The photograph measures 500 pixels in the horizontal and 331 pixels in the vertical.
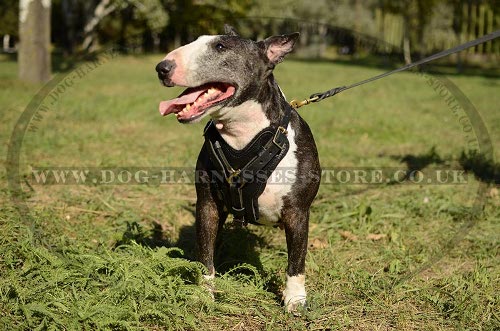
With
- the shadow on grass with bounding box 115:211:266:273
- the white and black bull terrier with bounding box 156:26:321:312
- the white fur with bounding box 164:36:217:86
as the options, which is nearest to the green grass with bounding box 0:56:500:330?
the shadow on grass with bounding box 115:211:266:273

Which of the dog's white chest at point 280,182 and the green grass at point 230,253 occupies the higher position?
the dog's white chest at point 280,182

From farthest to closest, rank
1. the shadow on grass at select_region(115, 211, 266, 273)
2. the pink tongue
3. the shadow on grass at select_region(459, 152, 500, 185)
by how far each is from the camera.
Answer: the shadow on grass at select_region(459, 152, 500, 185) < the shadow on grass at select_region(115, 211, 266, 273) < the pink tongue

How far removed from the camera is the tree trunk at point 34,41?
12.4 meters

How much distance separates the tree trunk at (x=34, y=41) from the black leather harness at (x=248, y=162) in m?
11.2

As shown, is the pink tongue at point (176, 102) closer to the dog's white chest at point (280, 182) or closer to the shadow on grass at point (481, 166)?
the dog's white chest at point (280, 182)

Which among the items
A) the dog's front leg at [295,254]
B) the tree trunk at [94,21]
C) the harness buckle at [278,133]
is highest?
the tree trunk at [94,21]

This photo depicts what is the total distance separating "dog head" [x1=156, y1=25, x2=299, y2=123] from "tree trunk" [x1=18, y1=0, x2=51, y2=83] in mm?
11134

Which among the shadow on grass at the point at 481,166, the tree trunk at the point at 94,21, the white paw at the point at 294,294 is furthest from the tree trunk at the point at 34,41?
the white paw at the point at 294,294

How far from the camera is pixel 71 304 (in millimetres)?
2525

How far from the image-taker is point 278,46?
2.80m

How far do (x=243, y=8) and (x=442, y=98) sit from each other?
1330 cm

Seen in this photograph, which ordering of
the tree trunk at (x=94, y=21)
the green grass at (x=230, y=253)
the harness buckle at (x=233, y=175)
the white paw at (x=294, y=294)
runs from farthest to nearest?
the tree trunk at (x=94, y=21)
the white paw at (x=294, y=294)
the harness buckle at (x=233, y=175)
the green grass at (x=230, y=253)

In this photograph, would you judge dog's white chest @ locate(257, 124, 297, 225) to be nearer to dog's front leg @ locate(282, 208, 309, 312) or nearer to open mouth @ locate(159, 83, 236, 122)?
dog's front leg @ locate(282, 208, 309, 312)

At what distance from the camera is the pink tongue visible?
2.54 metres
